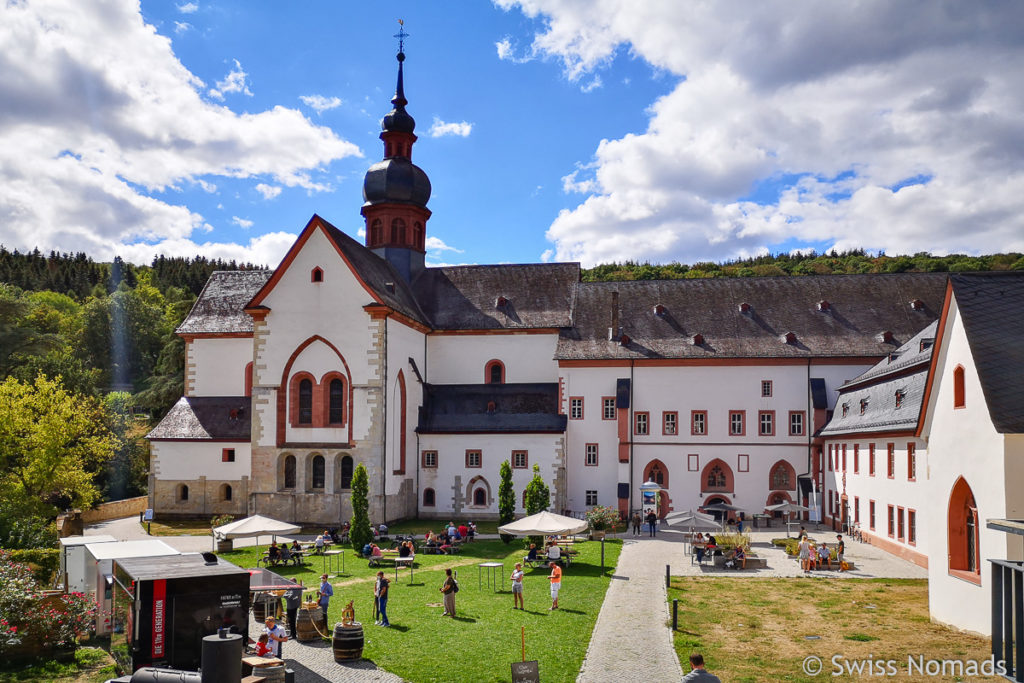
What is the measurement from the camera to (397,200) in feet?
163

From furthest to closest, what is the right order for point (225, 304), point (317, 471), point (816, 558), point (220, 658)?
point (225, 304)
point (317, 471)
point (816, 558)
point (220, 658)

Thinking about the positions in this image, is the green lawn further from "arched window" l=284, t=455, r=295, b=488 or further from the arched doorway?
the arched doorway

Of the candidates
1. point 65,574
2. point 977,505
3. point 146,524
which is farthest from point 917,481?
point 146,524

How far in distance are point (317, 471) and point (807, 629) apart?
27.2m

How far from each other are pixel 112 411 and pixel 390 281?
83.5ft

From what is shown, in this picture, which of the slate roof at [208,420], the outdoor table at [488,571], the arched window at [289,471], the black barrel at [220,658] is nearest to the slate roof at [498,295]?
the arched window at [289,471]

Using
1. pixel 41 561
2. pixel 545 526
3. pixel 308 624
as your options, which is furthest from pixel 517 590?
pixel 41 561

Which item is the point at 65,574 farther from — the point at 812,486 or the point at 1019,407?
the point at 812,486

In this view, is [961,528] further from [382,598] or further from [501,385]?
[501,385]

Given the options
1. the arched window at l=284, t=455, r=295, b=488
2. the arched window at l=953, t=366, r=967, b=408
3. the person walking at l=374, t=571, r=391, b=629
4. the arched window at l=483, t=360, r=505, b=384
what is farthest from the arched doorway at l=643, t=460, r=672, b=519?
the person walking at l=374, t=571, r=391, b=629

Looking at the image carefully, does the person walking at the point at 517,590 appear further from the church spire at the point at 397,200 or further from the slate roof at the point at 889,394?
the church spire at the point at 397,200

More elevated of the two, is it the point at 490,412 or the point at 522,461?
the point at 490,412

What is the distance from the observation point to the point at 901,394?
3073cm

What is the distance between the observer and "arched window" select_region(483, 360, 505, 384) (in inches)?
1849
